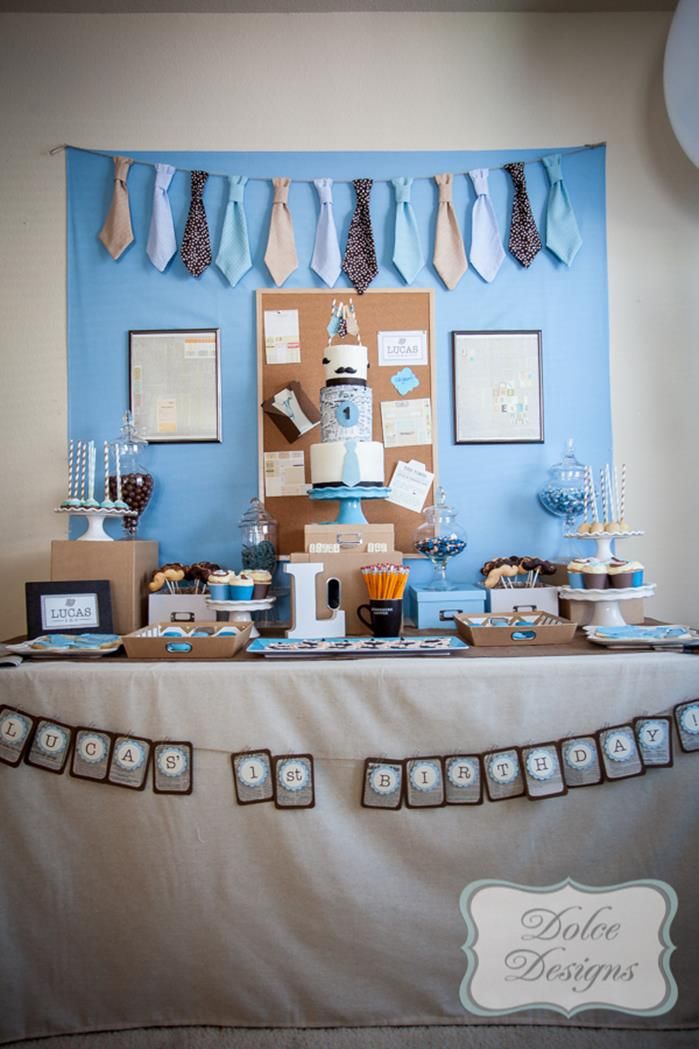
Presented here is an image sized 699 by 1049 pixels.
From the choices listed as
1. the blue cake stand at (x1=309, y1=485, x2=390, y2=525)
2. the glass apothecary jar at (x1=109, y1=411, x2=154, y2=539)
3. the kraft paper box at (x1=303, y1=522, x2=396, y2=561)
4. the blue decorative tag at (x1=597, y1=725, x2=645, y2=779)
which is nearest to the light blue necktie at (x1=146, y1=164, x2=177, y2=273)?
the glass apothecary jar at (x1=109, y1=411, x2=154, y2=539)

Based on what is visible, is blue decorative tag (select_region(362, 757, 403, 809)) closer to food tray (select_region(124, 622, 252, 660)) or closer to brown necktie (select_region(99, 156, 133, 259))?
food tray (select_region(124, 622, 252, 660))

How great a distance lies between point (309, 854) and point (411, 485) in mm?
1161

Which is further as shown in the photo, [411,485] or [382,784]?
[411,485]

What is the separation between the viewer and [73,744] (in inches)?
56.3

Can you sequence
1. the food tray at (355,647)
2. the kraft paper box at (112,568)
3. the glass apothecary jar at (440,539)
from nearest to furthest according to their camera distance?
the food tray at (355,647) < the kraft paper box at (112,568) < the glass apothecary jar at (440,539)

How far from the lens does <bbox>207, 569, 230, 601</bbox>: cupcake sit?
1791mm

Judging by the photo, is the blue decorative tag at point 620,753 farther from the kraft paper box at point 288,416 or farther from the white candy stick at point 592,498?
the kraft paper box at point 288,416

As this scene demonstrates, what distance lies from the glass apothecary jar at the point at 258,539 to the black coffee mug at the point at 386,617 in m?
0.48

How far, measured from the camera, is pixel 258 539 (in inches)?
80.8

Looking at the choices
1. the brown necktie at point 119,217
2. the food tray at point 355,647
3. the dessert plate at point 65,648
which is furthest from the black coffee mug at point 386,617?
the brown necktie at point 119,217

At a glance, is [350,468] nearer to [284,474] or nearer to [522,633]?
[284,474]

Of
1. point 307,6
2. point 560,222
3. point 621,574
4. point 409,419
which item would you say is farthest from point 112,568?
point 307,6

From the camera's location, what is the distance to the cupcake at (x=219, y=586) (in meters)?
1.79

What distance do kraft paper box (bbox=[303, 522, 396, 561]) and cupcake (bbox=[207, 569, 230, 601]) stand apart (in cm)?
23
